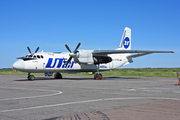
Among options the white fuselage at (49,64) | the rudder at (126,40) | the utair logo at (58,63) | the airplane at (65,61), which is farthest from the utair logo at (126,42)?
the utair logo at (58,63)

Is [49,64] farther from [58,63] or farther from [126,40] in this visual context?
[126,40]

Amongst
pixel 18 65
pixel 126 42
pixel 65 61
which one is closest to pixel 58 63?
pixel 65 61

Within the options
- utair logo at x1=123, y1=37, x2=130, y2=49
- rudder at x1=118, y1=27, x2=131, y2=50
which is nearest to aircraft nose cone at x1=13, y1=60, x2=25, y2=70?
rudder at x1=118, y1=27, x2=131, y2=50

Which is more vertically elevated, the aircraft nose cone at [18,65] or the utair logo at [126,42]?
the utair logo at [126,42]

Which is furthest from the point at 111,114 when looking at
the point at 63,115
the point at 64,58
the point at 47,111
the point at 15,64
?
the point at 64,58

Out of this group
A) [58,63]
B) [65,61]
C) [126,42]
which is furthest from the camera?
[126,42]

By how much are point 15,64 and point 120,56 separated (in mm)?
18012

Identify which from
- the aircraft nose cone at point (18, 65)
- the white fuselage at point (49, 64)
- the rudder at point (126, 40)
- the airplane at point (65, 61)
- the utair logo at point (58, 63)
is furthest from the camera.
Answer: the rudder at point (126, 40)

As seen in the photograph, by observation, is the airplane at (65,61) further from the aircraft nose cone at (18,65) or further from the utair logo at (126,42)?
the utair logo at (126,42)

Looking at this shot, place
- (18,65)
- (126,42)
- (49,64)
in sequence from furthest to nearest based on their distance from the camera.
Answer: (126,42) → (49,64) → (18,65)

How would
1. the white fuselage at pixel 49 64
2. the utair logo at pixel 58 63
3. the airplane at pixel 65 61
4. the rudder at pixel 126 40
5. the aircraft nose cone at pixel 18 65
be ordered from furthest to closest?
the rudder at pixel 126 40, the utair logo at pixel 58 63, the airplane at pixel 65 61, the white fuselage at pixel 49 64, the aircraft nose cone at pixel 18 65

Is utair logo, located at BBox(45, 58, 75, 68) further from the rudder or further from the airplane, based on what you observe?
the rudder

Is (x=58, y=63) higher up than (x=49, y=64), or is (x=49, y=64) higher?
(x=58, y=63)

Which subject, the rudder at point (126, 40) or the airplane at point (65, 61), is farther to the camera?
the rudder at point (126, 40)
